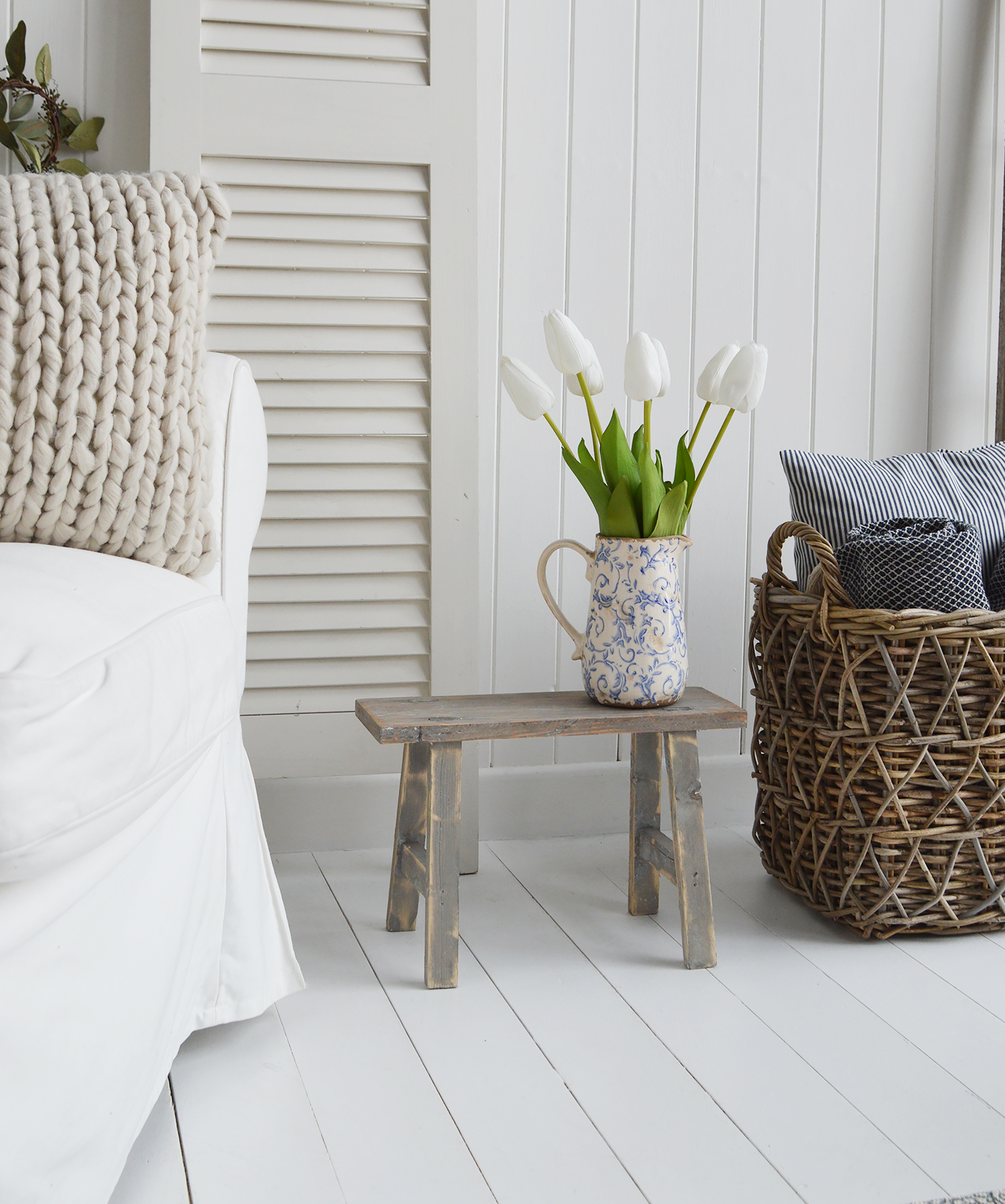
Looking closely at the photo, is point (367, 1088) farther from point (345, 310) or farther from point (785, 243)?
point (785, 243)

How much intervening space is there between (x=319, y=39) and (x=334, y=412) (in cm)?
51

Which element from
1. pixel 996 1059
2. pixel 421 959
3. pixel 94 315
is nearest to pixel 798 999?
pixel 996 1059

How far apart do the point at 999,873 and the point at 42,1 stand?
68.7 inches

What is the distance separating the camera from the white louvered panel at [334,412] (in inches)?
60.7

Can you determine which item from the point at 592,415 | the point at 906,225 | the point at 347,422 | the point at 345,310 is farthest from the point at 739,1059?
the point at 906,225

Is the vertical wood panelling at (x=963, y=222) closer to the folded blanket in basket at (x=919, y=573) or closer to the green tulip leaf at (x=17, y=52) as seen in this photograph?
the folded blanket in basket at (x=919, y=573)

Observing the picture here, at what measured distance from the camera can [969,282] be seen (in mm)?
1896

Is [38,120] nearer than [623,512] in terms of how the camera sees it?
No

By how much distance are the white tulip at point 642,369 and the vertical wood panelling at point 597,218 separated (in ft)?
1.49

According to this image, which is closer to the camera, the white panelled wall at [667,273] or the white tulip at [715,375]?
the white tulip at [715,375]

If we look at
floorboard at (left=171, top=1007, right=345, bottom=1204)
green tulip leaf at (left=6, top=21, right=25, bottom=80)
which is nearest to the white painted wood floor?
floorboard at (left=171, top=1007, right=345, bottom=1204)

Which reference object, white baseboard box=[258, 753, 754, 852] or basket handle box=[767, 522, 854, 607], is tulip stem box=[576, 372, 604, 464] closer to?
basket handle box=[767, 522, 854, 607]

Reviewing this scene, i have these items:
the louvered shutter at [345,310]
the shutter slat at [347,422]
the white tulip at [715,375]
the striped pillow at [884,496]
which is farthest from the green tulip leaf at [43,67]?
the striped pillow at [884,496]

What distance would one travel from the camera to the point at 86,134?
1547 millimetres
